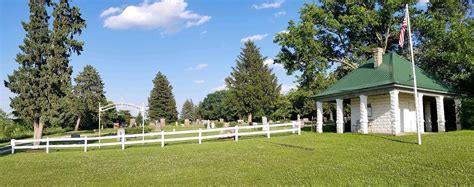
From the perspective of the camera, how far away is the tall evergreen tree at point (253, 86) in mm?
59531

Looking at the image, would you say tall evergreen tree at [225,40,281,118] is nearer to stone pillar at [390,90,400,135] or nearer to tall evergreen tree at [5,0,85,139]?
tall evergreen tree at [5,0,85,139]

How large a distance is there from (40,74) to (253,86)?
37620 mm

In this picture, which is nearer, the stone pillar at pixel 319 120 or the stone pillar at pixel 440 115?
the stone pillar at pixel 440 115

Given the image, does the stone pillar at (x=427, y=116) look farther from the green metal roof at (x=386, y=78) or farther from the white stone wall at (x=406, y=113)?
the green metal roof at (x=386, y=78)

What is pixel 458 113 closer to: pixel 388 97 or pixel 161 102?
pixel 388 97

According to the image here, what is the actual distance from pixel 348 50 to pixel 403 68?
42.2 ft

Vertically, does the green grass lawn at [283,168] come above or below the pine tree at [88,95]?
below

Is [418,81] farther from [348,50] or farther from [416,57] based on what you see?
[348,50]

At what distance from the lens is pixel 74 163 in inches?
589

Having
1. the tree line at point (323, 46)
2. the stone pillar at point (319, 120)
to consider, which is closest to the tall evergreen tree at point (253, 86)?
the tree line at point (323, 46)

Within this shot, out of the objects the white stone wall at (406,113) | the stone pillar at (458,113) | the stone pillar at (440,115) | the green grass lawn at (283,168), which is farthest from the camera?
the white stone wall at (406,113)

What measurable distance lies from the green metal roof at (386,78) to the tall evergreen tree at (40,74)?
1965 centimetres

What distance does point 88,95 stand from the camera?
212 feet

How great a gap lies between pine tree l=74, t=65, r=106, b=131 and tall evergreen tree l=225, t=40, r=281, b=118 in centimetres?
2485
